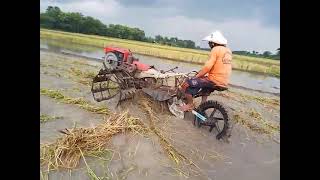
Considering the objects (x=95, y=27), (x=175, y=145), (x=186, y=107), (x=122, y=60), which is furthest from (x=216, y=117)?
(x=95, y=27)

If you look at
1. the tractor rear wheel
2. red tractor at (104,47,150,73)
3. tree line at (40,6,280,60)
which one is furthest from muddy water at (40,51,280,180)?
tree line at (40,6,280,60)

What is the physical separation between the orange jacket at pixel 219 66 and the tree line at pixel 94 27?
154 mm

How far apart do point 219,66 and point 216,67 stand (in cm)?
2

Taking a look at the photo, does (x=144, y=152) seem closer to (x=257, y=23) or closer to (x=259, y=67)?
(x=259, y=67)

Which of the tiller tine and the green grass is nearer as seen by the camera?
the green grass

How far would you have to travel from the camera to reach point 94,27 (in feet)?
9.39

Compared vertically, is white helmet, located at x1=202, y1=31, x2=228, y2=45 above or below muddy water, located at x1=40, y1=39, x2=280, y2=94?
above

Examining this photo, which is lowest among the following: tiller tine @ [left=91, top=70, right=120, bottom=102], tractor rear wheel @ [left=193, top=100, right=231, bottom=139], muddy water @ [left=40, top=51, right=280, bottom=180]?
Answer: muddy water @ [left=40, top=51, right=280, bottom=180]

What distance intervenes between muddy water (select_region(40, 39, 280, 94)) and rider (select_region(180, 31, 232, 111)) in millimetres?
49

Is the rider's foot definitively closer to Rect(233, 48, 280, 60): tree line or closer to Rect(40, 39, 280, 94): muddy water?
Rect(40, 39, 280, 94): muddy water

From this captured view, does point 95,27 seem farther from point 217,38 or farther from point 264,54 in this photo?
point 264,54

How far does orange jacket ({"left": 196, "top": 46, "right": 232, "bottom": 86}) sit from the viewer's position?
2.74 metres
